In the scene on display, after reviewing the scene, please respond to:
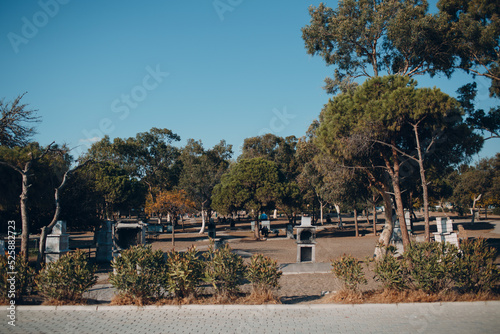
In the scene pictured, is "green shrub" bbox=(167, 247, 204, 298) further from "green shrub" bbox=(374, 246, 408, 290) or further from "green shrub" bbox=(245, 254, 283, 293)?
"green shrub" bbox=(374, 246, 408, 290)

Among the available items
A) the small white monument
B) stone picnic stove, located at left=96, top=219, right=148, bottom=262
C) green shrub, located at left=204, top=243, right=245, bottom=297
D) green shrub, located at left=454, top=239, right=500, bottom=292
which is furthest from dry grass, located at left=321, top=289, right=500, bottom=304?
stone picnic stove, located at left=96, top=219, right=148, bottom=262

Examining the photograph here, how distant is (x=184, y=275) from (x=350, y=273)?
371cm

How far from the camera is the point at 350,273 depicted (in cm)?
794

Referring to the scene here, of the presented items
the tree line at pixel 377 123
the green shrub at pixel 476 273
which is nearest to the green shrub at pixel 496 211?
the tree line at pixel 377 123

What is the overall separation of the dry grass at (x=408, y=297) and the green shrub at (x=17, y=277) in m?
6.92

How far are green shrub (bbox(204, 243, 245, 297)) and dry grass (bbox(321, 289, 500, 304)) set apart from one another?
214cm

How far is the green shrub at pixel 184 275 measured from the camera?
7.88m

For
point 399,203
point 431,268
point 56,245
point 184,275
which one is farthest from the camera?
A: point 399,203

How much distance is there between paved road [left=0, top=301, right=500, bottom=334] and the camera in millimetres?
6207

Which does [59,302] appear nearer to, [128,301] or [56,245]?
[128,301]

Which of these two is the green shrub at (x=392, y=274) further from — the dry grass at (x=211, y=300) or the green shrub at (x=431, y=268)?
the dry grass at (x=211, y=300)

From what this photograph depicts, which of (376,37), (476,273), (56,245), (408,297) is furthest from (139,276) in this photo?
(376,37)

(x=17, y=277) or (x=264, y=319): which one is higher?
(x=17, y=277)

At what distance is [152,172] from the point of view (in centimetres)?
5519
